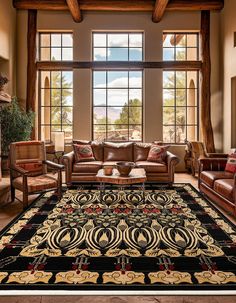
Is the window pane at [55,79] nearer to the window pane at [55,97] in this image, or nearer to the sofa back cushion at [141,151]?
the window pane at [55,97]

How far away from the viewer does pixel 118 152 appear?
6.12m

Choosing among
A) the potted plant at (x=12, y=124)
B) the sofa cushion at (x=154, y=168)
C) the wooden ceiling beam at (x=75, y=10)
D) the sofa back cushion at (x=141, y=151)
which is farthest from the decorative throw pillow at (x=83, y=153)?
the wooden ceiling beam at (x=75, y=10)

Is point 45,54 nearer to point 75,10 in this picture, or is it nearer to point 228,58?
point 75,10

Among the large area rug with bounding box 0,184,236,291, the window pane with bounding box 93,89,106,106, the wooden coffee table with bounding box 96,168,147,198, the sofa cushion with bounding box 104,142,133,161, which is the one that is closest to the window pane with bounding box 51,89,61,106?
the window pane with bounding box 93,89,106,106

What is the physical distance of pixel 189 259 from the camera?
2.44 metres

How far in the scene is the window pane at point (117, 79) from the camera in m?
7.46

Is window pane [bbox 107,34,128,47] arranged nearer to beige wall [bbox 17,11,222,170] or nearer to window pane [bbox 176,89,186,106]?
beige wall [bbox 17,11,222,170]

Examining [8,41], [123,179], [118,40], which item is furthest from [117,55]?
[123,179]

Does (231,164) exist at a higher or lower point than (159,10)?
lower

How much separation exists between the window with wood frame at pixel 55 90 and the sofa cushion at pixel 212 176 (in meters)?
4.10

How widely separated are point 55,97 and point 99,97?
1.24 m

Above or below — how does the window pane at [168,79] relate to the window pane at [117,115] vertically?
above

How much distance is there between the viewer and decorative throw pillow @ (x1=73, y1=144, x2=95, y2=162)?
5738mm

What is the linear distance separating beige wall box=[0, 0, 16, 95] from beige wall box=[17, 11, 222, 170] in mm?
218
